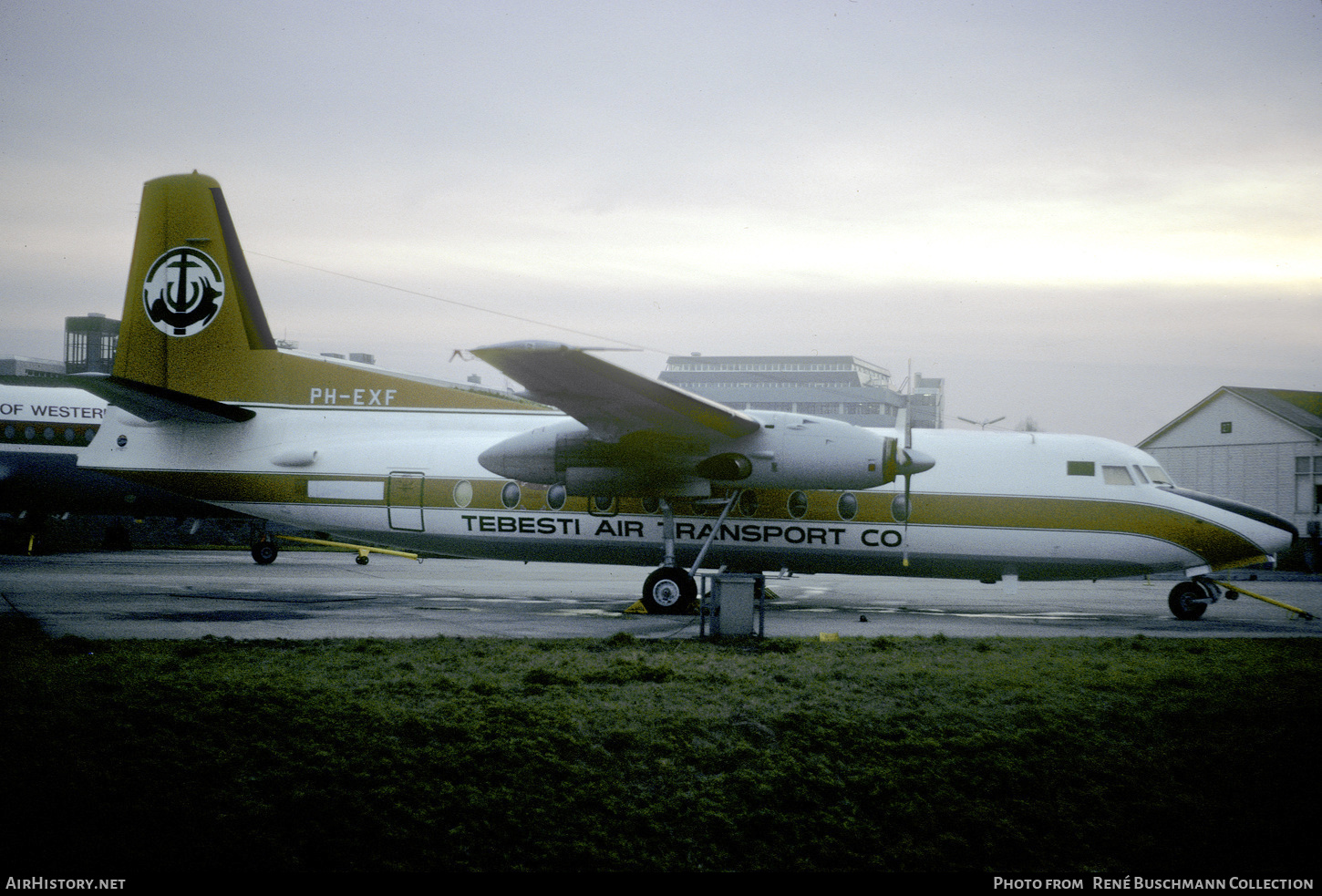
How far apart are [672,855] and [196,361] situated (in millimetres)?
14890

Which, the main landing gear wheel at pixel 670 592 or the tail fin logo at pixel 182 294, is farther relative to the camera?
the tail fin logo at pixel 182 294

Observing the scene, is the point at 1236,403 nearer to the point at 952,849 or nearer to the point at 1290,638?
the point at 1290,638

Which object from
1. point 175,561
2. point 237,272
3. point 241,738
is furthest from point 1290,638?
point 175,561

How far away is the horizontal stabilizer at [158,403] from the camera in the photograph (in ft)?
45.9

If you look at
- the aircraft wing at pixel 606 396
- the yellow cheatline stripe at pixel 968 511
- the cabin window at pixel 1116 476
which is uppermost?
the aircraft wing at pixel 606 396

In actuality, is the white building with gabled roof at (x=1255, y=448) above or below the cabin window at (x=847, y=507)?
above

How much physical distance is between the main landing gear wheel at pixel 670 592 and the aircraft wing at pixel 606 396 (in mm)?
2447

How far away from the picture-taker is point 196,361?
648 inches

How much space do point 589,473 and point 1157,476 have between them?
990 centimetres

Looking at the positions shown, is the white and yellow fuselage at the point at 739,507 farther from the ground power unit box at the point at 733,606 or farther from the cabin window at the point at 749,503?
the ground power unit box at the point at 733,606

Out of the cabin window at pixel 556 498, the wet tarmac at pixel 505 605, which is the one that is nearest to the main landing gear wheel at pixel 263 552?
the wet tarmac at pixel 505 605

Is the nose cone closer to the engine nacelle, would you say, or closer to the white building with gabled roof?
the engine nacelle

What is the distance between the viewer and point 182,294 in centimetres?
1642

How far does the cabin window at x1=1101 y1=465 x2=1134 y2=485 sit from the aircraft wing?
6316 mm
